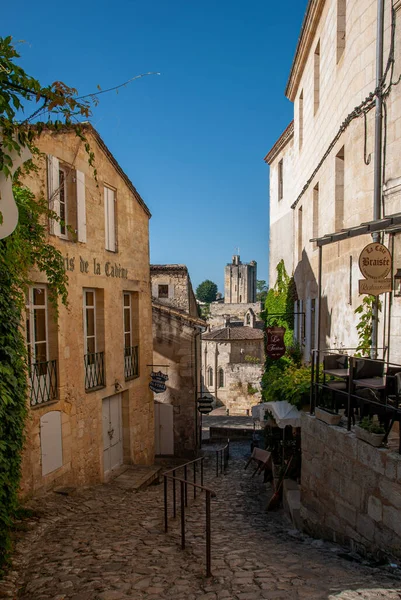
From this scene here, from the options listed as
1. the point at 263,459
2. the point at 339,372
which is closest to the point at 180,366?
the point at 263,459

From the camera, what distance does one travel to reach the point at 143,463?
12172mm

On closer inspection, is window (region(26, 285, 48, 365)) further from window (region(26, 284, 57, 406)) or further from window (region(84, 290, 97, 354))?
window (region(84, 290, 97, 354))

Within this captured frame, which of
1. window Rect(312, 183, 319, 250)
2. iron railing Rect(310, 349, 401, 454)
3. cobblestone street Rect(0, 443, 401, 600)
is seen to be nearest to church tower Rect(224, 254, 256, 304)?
window Rect(312, 183, 319, 250)

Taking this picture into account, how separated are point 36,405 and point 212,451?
10.4m

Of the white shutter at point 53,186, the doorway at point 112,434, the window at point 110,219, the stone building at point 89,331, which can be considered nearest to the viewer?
the stone building at point 89,331

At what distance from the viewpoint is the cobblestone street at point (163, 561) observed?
407 cm

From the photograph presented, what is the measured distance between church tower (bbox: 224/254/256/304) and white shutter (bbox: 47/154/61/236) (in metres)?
87.5

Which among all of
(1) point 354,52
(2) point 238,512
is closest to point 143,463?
(2) point 238,512

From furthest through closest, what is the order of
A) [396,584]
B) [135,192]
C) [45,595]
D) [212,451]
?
[212,451] < [135,192] < [45,595] < [396,584]

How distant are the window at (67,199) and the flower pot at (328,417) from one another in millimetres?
5721

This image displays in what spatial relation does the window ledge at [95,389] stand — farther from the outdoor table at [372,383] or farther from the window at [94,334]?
the outdoor table at [372,383]

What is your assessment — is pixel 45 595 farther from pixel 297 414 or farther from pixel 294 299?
pixel 294 299

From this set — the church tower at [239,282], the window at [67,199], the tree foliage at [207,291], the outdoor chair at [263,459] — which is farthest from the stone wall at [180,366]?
the tree foliage at [207,291]

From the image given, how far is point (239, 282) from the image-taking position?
319ft
